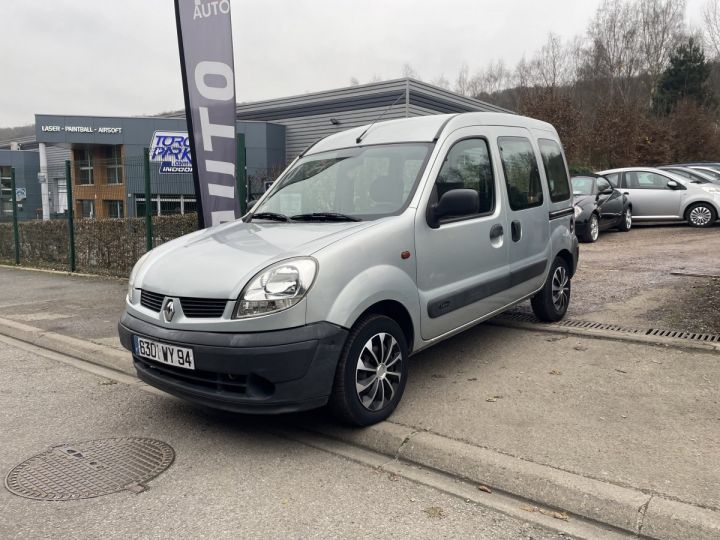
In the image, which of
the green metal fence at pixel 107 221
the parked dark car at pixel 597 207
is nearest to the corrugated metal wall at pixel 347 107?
the parked dark car at pixel 597 207

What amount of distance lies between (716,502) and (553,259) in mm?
3387

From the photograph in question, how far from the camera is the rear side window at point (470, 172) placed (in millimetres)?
4375

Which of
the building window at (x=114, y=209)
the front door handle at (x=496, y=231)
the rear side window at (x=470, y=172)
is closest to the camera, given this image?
the rear side window at (x=470, y=172)

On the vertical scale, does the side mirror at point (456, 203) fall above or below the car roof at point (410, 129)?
below

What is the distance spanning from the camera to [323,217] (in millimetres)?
4199

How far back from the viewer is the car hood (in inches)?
135

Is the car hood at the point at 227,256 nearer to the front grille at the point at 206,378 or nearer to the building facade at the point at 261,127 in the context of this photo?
the front grille at the point at 206,378

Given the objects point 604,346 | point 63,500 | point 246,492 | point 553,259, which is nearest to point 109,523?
point 63,500

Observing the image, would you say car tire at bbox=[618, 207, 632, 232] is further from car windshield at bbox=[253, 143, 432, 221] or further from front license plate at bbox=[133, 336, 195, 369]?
front license plate at bbox=[133, 336, 195, 369]

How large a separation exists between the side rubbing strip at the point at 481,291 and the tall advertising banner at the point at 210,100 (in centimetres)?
363

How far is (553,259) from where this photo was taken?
5938 millimetres

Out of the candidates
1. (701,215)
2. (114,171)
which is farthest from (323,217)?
(701,215)

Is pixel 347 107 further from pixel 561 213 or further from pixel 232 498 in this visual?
pixel 232 498

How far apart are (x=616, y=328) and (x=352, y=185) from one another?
10.2 feet
